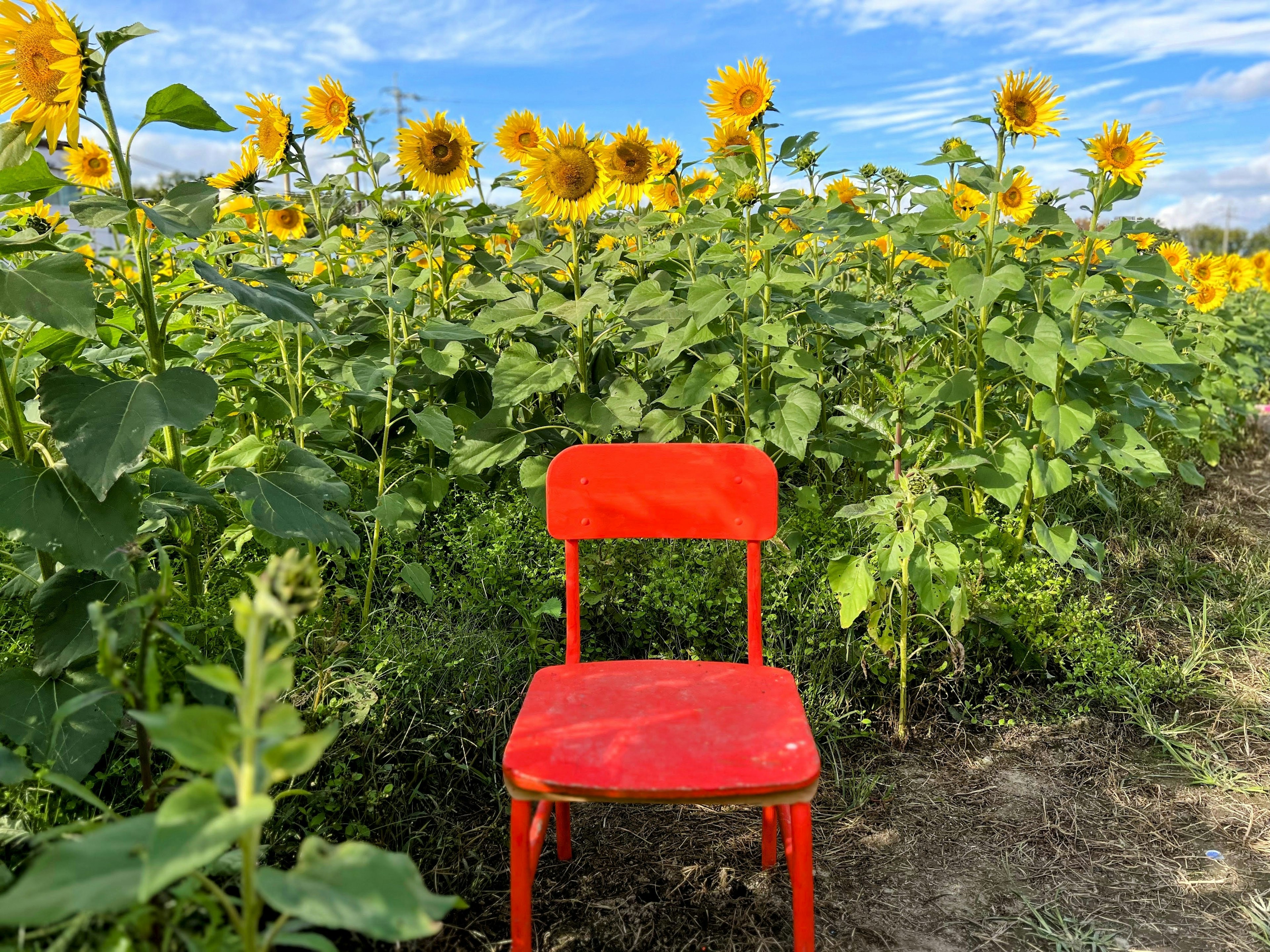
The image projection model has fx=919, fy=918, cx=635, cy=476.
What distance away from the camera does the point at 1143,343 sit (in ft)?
8.16

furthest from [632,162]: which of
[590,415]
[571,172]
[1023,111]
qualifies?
[1023,111]

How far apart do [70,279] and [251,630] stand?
97 centimetres

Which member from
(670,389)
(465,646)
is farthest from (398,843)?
(670,389)

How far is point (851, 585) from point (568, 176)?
1290 millimetres

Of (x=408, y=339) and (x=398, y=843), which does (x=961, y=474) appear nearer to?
(x=408, y=339)

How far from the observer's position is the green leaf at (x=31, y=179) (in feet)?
5.01

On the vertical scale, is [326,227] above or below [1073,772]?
above

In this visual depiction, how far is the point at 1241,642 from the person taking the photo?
296cm

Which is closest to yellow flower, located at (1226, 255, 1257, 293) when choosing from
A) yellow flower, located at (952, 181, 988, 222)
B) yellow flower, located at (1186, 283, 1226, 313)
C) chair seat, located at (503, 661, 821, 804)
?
yellow flower, located at (1186, 283, 1226, 313)

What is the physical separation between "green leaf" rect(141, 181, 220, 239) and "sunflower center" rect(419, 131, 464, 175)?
3.52ft

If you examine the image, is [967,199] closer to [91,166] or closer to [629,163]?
[629,163]

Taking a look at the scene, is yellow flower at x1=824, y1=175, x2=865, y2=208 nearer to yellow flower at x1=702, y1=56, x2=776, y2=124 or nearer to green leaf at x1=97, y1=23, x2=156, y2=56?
yellow flower at x1=702, y1=56, x2=776, y2=124

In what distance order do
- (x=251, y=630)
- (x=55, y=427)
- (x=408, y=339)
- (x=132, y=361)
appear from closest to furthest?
1. (x=251, y=630)
2. (x=55, y=427)
3. (x=132, y=361)
4. (x=408, y=339)

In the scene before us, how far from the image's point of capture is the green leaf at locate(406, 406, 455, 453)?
2.34 metres
